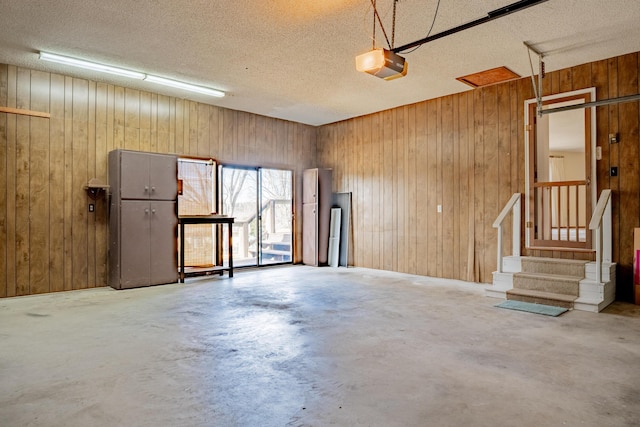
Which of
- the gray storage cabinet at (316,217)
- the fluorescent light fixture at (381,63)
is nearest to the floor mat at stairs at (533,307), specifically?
the fluorescent light fixture at (381,63)

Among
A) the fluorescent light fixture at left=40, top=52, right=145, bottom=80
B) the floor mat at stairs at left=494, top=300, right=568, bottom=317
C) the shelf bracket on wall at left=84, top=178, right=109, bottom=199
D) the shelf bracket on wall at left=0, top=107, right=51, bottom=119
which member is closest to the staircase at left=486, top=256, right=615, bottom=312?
the floor mat at stairs at left=494, top=300, right=568, bottom=317

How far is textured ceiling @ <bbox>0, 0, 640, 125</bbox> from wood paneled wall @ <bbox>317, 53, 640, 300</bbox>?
509 mm

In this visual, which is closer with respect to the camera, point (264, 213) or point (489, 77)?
point (489, 77)

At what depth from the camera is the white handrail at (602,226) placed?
4.33 m

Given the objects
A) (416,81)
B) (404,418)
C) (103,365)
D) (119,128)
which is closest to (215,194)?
(119,128)

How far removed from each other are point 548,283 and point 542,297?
27 centimetres

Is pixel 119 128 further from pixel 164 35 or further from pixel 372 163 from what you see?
pixel 372 163

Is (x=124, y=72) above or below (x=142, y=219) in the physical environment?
above

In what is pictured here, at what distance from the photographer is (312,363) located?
279 centimetres

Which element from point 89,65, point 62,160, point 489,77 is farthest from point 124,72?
point 489,77

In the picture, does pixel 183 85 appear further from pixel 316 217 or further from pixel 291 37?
pixel 316 217

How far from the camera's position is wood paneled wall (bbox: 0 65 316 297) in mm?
5008

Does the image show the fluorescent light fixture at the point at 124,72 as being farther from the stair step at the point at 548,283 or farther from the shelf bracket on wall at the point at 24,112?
the stair step at the point at 548,283

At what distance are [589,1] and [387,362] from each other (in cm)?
372
